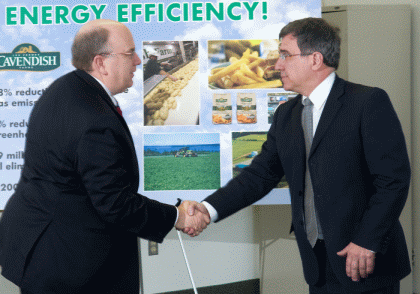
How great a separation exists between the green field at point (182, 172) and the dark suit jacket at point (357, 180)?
95 cm

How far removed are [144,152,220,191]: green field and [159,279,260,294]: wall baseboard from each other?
1352mm

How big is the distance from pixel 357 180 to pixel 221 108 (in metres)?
1.19

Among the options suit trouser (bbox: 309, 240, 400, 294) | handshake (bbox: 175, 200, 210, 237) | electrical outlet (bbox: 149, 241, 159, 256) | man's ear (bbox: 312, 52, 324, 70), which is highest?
man's ear (bbox: 312, 52, 324, 70)

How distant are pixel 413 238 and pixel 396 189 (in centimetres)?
247

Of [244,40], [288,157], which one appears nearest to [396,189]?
[288,157]

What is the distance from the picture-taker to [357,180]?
1.74 meters

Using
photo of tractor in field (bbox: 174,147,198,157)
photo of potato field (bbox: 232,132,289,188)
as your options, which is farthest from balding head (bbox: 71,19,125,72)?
photo of potato field (bbox: 232,132,289,188)

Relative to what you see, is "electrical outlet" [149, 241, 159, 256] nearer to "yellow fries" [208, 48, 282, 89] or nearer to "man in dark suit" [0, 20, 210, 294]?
"yellow fries" [208, 48, 282, 89]

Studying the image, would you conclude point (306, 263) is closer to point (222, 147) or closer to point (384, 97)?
point (384, 97)

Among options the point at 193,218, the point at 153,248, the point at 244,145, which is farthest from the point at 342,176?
the point at 153,248

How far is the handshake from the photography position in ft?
7.05

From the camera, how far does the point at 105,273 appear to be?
5.39ft

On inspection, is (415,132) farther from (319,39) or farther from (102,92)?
(102,92)

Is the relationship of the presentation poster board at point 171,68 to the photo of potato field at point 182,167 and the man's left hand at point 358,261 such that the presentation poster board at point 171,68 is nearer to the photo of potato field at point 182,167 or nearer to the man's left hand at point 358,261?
the photo of potato field at point 182,167
